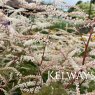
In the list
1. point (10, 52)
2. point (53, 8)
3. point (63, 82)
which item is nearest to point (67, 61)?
point (63, 82)

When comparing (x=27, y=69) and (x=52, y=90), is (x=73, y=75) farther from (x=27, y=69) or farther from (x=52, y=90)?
(x=27, y=69)

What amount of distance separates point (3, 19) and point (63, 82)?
72 cm

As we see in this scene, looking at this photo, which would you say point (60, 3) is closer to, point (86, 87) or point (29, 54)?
point (29, 54)

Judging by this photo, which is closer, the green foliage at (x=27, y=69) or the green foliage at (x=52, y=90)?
the green foliage at (x=52, y=90)

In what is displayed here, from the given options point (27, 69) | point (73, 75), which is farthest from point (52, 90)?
point (27, 69)

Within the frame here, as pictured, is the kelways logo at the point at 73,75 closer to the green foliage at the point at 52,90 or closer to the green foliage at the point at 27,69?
the green foliage at the point at 52,90

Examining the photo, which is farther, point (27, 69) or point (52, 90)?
point (27, 69)

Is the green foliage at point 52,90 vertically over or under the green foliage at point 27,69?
over

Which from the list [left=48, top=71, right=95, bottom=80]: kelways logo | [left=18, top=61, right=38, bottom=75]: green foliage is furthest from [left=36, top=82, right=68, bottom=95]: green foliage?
[left=18, top=61, right=38, bottom=75]: green foliage

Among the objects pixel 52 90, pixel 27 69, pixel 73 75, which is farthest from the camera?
pixel 27 69

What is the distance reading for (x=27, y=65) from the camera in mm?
3568

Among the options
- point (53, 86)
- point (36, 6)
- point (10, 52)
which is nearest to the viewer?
point (53, 86)

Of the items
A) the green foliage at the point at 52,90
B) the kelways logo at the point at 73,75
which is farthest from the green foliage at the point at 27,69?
the green foliage at the point at 52,90

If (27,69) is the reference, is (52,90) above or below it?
above
